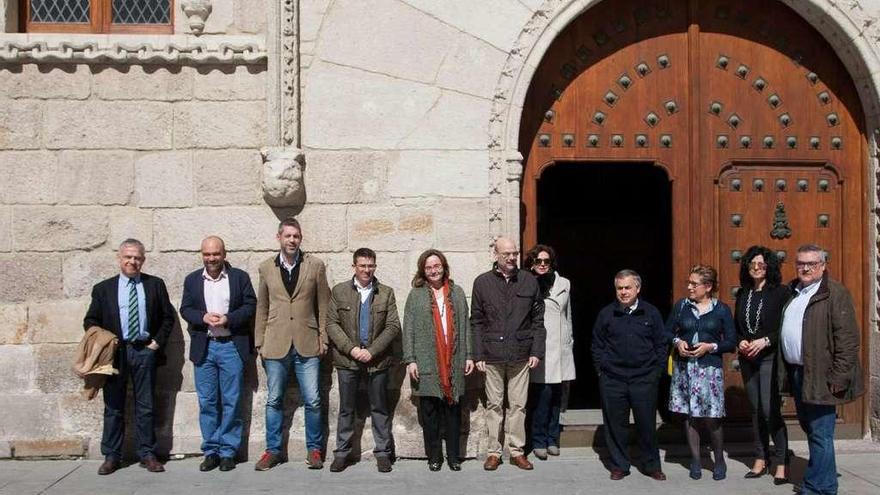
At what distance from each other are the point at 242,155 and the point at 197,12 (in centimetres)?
113

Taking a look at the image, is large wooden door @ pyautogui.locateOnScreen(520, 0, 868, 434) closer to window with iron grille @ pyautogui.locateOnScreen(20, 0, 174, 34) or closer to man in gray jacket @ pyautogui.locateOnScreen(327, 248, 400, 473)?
man in gray jacket @ pyautogui.locateOnScreen(327, 248, 400, 473)

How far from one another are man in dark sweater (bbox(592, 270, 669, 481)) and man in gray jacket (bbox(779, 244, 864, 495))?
0.93 m

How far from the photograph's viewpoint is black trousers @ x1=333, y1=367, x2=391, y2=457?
7348 mm

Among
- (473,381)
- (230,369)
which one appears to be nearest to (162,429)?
(230,369)

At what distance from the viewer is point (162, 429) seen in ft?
25.0

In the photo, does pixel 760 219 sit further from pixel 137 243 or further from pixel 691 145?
pixel 137 243

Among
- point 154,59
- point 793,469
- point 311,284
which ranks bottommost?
point 793,469

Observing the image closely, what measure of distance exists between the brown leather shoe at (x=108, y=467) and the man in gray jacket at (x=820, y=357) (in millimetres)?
4701

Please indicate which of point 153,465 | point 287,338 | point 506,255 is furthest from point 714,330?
point 153,465

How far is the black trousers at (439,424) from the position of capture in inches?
288

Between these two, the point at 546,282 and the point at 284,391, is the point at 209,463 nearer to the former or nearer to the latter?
the point at 284,391

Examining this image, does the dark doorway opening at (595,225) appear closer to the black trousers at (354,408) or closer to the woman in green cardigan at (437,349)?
the woman in green cardigan at (437,349)

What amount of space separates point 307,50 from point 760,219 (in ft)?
12.8

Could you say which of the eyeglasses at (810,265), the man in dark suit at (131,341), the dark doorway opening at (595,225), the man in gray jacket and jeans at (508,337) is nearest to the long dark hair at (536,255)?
the man in gray jacket and jeans at (508,337)
